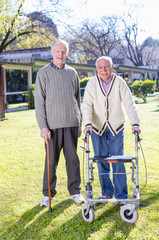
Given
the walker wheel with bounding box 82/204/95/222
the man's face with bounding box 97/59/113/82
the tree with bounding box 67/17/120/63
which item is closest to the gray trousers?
the walker wheel with bounding box 82/204/95/222

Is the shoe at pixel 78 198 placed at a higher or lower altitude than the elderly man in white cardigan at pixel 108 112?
lower

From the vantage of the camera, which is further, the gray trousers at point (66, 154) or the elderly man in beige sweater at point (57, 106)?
the gray trousers at point (66, 154)

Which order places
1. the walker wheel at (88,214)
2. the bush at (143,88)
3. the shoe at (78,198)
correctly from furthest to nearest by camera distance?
the bush at (143,88), the shoe at (78,198), the walker wheel at (88,214)

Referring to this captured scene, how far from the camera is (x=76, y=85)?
3719mm

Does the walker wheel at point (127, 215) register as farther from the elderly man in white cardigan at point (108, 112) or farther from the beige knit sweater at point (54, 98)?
the beige knit sweater at point (54, 98)

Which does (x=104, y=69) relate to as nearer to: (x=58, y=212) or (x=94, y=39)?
(x=58, y=212)

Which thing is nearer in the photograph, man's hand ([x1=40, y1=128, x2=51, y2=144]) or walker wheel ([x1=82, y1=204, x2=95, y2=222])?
walker wheel ([x1=82, y1=204, x2=95, y2=222])

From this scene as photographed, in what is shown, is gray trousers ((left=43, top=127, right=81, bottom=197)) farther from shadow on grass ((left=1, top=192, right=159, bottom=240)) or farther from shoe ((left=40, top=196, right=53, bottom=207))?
shadow on grass ((left=1, top=192, right=159, bottom=240))

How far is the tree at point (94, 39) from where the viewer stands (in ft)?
156

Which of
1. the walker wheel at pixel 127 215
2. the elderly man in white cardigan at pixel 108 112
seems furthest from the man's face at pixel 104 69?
the walker wheel at pixel 127 215

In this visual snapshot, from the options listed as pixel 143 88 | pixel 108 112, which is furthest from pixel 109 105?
pixel 143 88

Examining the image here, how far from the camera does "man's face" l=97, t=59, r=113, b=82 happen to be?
10.4 feet

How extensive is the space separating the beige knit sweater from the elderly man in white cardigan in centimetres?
27

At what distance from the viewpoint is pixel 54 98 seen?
139 inches
